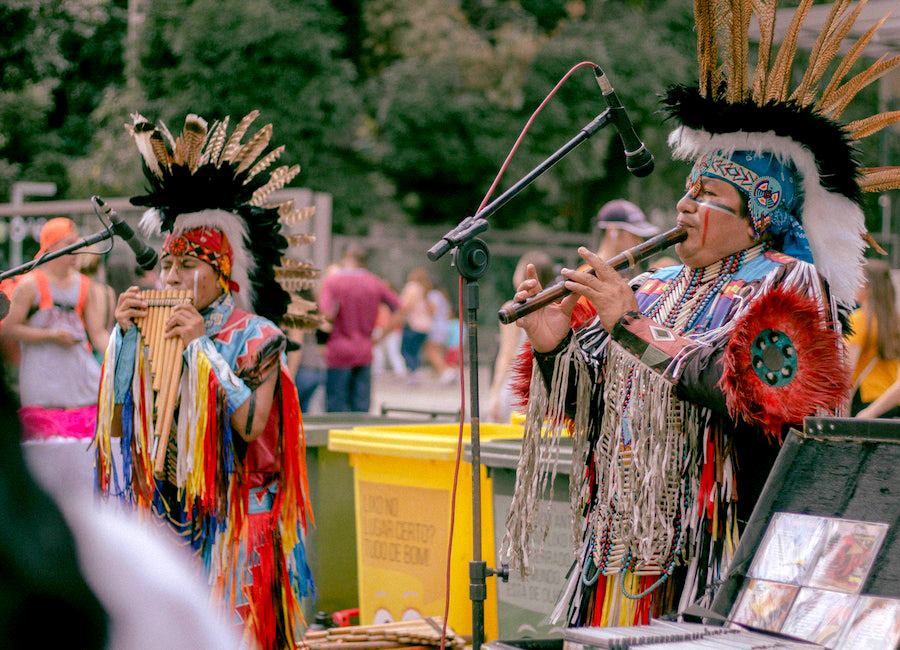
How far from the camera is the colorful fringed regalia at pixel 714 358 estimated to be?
8.75ft

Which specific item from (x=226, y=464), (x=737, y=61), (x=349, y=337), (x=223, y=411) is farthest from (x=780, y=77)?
(x=349, y=337)

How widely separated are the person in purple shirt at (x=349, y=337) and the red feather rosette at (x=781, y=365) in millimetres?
6751

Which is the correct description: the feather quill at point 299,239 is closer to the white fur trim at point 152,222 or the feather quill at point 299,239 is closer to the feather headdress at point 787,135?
the white fur trim at point 152,222

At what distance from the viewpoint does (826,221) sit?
9.84 ft

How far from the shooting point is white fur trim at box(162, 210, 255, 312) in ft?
12.9

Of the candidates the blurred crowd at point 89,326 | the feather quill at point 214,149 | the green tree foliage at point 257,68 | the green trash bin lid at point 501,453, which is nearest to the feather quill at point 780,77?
the green trash bin lid at point 501,453

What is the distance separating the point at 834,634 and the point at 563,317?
1265mm

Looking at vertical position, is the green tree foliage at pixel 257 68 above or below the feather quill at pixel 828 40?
above

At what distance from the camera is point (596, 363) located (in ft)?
9.98

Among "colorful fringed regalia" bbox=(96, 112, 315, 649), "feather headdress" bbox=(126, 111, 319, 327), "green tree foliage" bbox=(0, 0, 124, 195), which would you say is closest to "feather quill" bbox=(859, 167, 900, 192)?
"colorful fringed regalia" bbox=(96, 112, 315, 649)

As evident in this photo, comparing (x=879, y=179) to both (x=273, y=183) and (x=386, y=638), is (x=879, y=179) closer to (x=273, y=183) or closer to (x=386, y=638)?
(x=273, y=183)

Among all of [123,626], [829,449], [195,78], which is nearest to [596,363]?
[829,449]

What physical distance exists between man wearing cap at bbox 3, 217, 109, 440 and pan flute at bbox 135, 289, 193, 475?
264 centimetres

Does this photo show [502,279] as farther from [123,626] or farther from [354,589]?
[123,626]
